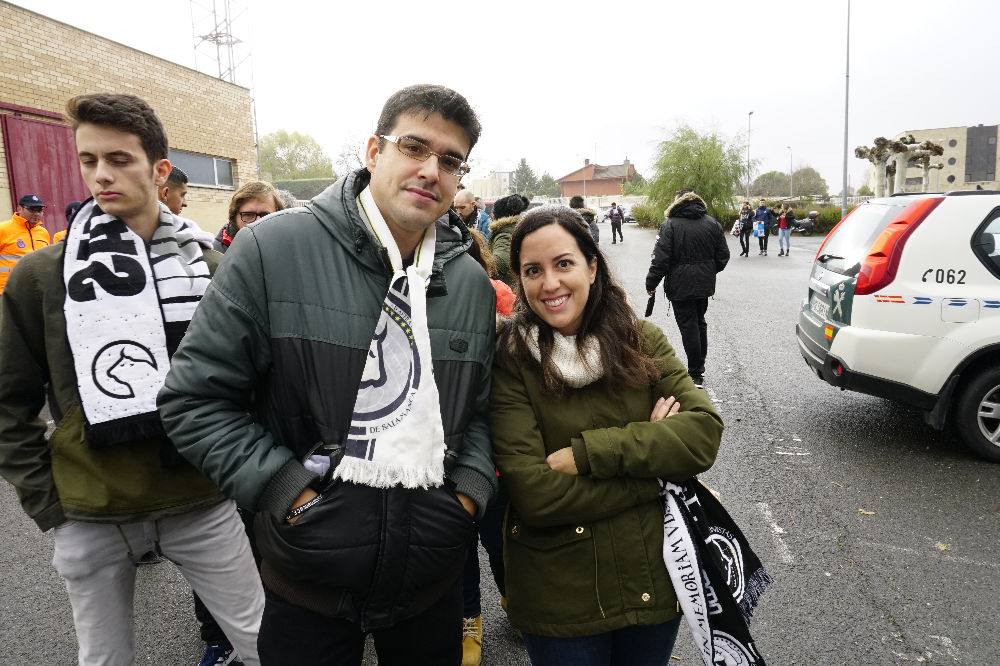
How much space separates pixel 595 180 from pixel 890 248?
4472 inches

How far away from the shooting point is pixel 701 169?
40.7 meters

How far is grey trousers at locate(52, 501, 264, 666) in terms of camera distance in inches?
78.5

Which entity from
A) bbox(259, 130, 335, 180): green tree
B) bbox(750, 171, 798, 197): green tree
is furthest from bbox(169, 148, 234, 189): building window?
bbox(750, 171, 798, 197): green tree

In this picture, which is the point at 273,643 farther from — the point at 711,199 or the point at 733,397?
the point at 711,199

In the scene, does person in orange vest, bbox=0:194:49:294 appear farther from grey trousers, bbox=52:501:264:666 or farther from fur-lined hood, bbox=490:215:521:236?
grey trousers, bbox=52:501:264:666

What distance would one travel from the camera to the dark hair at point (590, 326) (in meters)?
1.95

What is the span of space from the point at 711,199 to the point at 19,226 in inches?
1522

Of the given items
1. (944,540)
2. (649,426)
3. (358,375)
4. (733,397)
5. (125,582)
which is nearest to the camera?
(358,375)

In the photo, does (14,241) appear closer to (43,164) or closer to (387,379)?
(43,164)

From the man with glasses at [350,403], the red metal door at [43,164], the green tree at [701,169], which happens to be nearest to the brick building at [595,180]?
the green tree at [701,169]

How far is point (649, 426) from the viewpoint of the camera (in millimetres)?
1856

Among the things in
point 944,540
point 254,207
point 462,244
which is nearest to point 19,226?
point 254,207

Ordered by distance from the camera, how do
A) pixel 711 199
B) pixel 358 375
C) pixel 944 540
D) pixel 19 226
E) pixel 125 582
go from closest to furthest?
pixel 358 375, pixel 125 582, pixel 944 540, pixel 19 226, pixel 711 199

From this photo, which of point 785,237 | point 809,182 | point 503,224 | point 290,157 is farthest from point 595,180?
point 503,224
